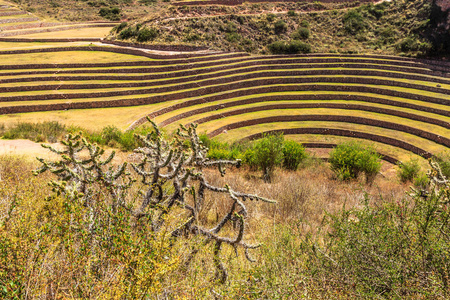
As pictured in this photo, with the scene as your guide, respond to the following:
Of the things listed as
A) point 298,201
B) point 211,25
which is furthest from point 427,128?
point 211,25

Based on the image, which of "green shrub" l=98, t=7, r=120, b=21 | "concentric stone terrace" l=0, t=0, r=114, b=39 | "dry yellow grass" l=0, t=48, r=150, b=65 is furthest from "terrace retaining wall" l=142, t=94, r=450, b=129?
"green shrub" l=98, t=7, r=120, b=21

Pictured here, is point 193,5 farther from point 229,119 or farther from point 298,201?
point 298,201

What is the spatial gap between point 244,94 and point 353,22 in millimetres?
20205

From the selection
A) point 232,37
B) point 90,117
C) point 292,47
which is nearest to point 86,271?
point 90,117

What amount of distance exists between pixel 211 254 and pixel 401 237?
273cm

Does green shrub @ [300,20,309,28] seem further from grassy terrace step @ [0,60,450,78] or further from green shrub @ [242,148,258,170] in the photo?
green shrub @ [242,148,258,170]

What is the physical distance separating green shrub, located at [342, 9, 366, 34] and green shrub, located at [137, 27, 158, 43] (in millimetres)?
21334

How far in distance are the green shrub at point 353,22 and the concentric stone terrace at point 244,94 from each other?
879 cm

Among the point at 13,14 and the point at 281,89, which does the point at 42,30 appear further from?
the point at 281,89

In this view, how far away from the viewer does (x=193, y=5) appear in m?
34.1

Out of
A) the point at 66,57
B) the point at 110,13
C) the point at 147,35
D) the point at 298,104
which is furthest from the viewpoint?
the point at 110,13

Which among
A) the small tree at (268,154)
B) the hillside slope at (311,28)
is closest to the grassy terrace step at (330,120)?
the small tree at (268,154)

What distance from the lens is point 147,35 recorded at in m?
29.3

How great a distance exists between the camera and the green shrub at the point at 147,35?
29359mm
